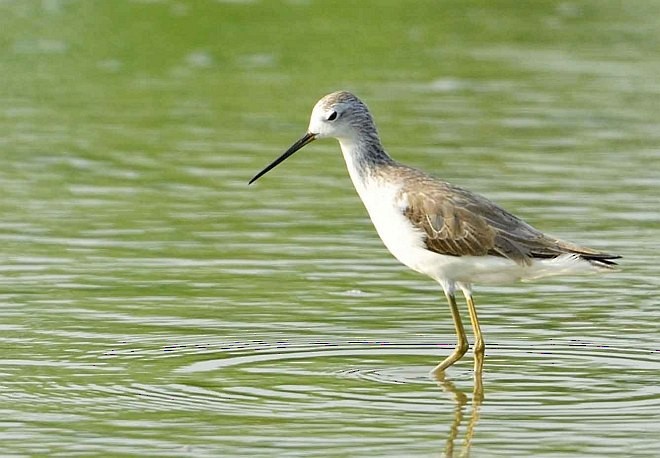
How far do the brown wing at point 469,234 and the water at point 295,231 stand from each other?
0.66 meters

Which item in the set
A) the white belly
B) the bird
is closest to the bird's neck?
the bird

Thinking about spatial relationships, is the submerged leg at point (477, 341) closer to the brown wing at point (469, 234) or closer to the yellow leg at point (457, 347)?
the yellow leg at point (457, 347)

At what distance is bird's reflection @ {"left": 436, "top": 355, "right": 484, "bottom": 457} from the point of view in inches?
331

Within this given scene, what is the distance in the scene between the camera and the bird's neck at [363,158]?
10.3 metres

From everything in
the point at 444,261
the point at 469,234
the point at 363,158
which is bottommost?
the point at 444,261

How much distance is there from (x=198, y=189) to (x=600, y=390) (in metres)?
5.85

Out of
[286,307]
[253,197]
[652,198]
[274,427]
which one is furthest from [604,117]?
[274,427]

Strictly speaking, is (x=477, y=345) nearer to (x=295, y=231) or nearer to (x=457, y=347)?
(x=457, y=347)

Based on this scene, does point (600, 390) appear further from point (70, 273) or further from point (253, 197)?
point (253, 197)

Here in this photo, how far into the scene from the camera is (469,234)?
987 cm

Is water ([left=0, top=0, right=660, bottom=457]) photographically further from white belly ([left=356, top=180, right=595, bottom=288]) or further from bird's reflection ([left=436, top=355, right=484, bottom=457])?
white belly ([left=356, top=180, right=595, bottom=288])

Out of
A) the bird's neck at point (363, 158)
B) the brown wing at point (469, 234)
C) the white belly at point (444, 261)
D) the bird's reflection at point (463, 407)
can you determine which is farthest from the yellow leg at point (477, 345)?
the bird's neck at point (363, 158)

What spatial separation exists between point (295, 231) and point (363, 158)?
9.33ft

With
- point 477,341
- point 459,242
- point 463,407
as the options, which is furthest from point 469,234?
point 463,407
